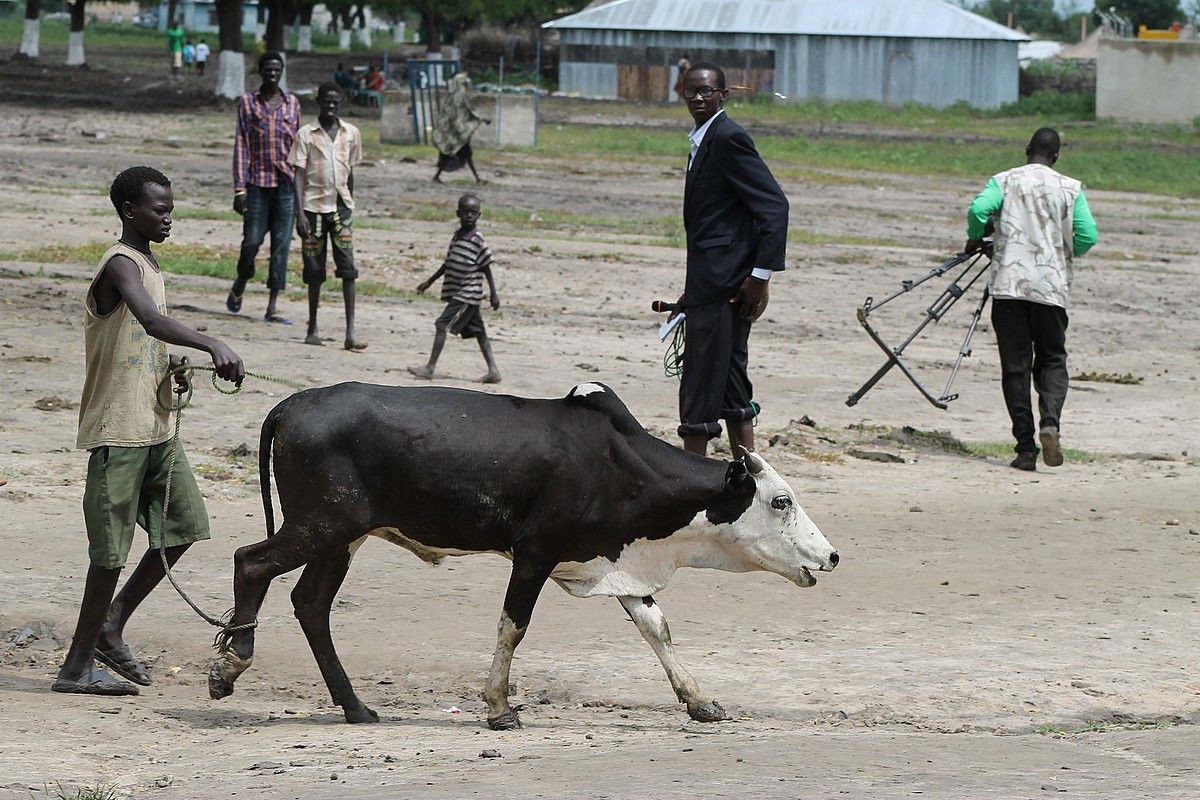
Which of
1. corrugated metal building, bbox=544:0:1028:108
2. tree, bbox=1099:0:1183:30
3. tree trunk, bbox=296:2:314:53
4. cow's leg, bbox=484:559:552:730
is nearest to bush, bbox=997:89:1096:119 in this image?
corrugated metal building, bbox=544:0:1028:108

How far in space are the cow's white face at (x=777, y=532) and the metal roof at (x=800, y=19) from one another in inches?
2006

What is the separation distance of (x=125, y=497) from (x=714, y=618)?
2577mm

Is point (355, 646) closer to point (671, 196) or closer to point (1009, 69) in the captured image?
point (671, 196)

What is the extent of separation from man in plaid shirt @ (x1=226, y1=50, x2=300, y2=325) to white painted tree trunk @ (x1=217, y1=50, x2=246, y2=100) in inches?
1147

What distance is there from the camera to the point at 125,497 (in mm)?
5816

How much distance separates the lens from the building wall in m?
55.2

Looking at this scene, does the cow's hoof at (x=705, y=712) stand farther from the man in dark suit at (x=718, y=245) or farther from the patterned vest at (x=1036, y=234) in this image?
the patterned vest at (x=1036, y=234)

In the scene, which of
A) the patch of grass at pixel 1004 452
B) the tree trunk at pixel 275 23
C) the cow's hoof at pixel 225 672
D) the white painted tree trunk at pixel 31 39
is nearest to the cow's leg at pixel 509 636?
the cow's hoof at pixel 225 672

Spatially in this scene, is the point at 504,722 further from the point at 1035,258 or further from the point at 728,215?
the point at 1035,258

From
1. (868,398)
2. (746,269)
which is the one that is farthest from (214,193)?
(746,269)

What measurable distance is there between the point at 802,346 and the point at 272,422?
9541 mm

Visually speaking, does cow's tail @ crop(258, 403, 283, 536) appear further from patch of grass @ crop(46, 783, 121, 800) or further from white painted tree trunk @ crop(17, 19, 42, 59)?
white painted tree trunk @ crop(17, 19, 42, 59)

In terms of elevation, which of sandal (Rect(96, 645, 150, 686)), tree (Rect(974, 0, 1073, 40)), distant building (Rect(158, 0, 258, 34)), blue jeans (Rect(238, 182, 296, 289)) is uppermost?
tree (Rect(974, 0, 1073, 40))

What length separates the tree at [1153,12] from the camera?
79.6 m
